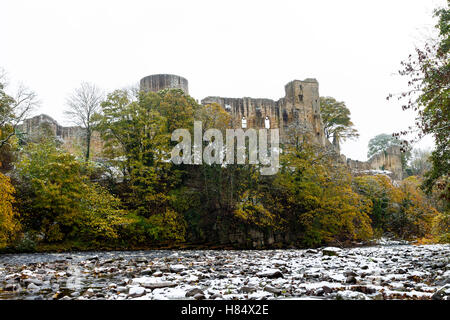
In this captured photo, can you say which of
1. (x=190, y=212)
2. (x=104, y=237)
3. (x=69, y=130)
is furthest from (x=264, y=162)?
(x=69, y=130)

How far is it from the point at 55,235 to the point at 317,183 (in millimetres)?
16073

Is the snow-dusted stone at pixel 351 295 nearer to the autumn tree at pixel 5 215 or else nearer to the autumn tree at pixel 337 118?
the autumn tree at pixel 5 215

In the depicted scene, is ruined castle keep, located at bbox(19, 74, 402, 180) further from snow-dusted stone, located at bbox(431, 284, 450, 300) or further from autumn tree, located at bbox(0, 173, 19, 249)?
snow-dusted stone, located at bbox(431, 284, 450, 300)

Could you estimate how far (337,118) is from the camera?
171 feet

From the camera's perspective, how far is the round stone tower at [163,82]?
37.7 meters

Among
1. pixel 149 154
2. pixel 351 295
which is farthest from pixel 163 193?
pixel 351 295

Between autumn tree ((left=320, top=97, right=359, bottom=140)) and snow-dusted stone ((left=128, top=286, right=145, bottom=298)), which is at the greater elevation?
autumn tree ((left=320, top=97, right=359, bottom=140))

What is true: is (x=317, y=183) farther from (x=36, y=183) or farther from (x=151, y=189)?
(x=36, y=183)

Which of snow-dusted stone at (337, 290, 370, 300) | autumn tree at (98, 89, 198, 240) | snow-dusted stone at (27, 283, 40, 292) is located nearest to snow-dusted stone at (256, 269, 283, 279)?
snow-dusted stone at (337, 290, 370, 300)

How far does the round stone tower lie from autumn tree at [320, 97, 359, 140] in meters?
24.2

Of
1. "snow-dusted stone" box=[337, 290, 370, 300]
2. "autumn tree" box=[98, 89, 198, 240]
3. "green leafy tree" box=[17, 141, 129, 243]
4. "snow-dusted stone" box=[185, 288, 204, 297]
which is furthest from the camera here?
"autumn tree" box=[98, 89, 198, 240]

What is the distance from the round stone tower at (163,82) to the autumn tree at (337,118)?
24.2 meters

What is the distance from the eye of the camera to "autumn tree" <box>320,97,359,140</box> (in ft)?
170

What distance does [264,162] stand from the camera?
23.3 meters
